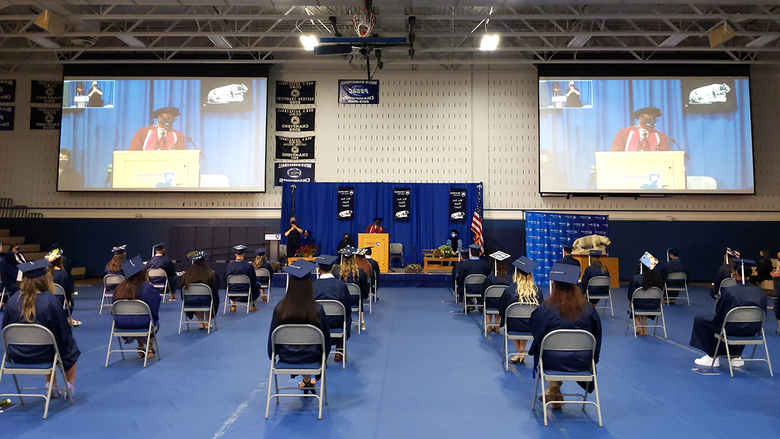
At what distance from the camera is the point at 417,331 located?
8289 mm

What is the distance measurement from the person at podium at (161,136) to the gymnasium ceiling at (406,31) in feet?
6.12

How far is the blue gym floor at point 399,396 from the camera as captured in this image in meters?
4.18

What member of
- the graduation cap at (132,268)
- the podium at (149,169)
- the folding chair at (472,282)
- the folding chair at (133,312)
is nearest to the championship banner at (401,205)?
the podium at (149,169)

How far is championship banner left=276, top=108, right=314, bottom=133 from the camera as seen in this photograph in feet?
58.1

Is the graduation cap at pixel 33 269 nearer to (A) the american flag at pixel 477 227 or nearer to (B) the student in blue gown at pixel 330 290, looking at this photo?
(B) the student in blue gown at pixel 330 290

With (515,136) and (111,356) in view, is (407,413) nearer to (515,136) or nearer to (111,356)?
(111,356)

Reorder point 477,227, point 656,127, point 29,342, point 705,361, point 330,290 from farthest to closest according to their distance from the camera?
point 477,227 < point 656,127 < point 705,361 < point 330,290 < point 29,342

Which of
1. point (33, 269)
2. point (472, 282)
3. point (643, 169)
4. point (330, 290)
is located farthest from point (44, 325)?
point (643, 169)

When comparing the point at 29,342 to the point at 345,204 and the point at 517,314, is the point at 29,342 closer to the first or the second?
the point at 517,314

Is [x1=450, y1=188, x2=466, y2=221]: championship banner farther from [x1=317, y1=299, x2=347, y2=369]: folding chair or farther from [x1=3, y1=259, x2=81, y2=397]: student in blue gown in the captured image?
[x1=3, y1=259, x2=81, y2=397]: student in blue gown

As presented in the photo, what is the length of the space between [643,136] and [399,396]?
14713 mm

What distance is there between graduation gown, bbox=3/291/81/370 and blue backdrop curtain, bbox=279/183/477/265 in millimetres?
12462

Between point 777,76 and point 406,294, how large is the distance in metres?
15.4

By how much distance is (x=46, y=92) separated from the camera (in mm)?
17672
